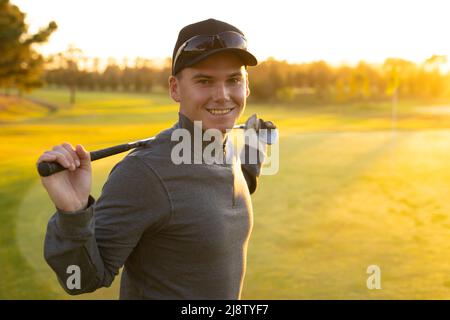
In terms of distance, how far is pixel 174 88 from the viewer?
2.05 meters

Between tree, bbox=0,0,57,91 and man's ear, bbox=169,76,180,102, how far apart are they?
75.4 ft

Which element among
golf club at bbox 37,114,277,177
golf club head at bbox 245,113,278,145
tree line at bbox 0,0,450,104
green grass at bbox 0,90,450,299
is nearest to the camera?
golf club at bbox 37,114,277,177

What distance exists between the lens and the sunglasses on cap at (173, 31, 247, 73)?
1.88 m

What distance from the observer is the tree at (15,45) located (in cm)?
2298

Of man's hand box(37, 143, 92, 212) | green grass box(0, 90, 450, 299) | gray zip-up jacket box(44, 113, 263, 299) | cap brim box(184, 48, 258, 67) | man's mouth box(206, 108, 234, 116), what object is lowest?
green grass box(0, 90, 450, 299)

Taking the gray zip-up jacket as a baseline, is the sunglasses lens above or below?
above

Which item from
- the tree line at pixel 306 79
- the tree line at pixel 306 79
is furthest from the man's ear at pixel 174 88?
the tree line at pixel 306 79

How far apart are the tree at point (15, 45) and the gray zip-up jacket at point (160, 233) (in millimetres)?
23224

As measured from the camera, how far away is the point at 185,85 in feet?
6.42

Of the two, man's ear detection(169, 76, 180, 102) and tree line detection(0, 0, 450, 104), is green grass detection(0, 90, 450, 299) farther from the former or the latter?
tree line detection(0, 0, 450, 104)

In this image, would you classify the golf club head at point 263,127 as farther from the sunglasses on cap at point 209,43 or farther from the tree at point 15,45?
the tree at point 15,45

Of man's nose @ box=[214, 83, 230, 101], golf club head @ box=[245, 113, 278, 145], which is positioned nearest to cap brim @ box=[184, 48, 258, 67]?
man's nose @ box=[214, 83, 230, 101]

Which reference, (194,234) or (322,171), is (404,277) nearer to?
(194,234)

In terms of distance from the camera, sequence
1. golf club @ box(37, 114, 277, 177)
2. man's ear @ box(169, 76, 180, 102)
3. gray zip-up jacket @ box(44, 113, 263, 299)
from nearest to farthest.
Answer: golf club @ box(37, 114, 277, 177) → gray zip-up jacket @ box(44, 113, 263, 299) → man's ear @ box(169, 76, 180, 102)
